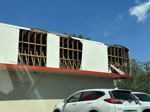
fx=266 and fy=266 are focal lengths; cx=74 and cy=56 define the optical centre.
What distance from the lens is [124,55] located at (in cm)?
2362

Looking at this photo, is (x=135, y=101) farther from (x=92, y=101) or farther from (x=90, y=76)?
(x=90, y=76)

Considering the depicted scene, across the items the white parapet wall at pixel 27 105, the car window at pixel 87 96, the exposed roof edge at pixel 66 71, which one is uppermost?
the exposed roof edge at pixel 66 71

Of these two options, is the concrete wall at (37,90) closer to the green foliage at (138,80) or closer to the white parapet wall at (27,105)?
the white parapet wall at (27,105)

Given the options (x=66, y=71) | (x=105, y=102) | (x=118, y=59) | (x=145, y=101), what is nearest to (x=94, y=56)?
(x=118, y=59)

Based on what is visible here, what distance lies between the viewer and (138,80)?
51969 millimetres

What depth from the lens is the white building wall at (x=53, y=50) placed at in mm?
18906

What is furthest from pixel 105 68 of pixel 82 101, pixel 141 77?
pixel 141 77

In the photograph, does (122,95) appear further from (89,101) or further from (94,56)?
(94,56)

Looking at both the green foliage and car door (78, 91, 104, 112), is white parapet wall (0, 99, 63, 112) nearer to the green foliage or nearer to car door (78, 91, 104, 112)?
car door (78, 91, 104, 112)

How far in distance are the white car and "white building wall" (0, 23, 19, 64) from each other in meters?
6.43

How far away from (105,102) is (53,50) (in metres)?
9.15

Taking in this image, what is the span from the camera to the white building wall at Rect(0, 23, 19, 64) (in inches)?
671

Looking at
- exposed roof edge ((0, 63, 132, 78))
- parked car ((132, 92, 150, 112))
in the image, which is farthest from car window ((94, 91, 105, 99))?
exposed roof edge ((0, 63, 132, 78))

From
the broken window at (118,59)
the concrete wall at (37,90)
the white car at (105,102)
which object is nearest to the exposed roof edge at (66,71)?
the concrete wall at (37,90)
